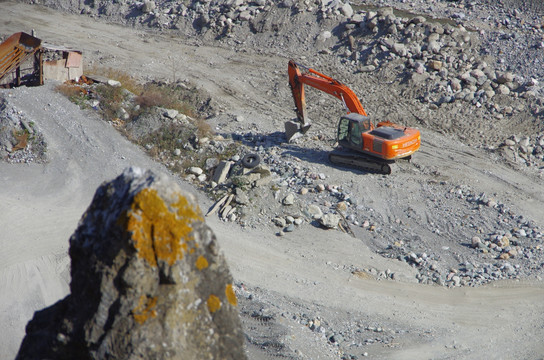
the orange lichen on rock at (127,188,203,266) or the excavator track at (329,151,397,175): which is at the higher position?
the orange lichen on rock at (127,188,203,266)

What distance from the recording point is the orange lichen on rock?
480cm

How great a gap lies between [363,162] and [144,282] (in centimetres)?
1308

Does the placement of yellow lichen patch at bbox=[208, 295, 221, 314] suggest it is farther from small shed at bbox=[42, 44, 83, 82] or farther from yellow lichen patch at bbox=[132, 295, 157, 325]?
small shed at bbox=[42, 44, 83, 82]

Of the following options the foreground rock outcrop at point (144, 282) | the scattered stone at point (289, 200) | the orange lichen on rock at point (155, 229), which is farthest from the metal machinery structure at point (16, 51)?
the orange lichen on rock at point (155, 229)

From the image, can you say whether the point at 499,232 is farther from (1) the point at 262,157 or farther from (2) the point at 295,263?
(1) the point at 262,157

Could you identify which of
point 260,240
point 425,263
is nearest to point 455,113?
point 425,263

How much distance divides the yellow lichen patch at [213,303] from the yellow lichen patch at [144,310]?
1.71 feet

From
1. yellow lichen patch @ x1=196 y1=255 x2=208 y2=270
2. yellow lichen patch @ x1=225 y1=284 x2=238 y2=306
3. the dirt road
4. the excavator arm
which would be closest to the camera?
yellow lichen patch @ x1=196 y1=255 x2=208 y2=270

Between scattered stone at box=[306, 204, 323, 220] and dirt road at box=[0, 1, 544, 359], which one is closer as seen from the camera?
dirt road at box=[0, 1, 544, 359]

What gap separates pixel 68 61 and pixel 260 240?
11065 millimetres

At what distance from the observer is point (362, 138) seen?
54.7ft

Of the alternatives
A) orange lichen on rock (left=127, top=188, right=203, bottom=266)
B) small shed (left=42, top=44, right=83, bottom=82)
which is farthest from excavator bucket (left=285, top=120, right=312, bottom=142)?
orange lichen on rock (left=127, top=188, right=203, bottom=266)

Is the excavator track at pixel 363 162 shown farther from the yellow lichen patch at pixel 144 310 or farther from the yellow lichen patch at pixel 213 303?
the yellow lichen patch at pixel 144 310

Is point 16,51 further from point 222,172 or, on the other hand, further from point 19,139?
point 222,172
